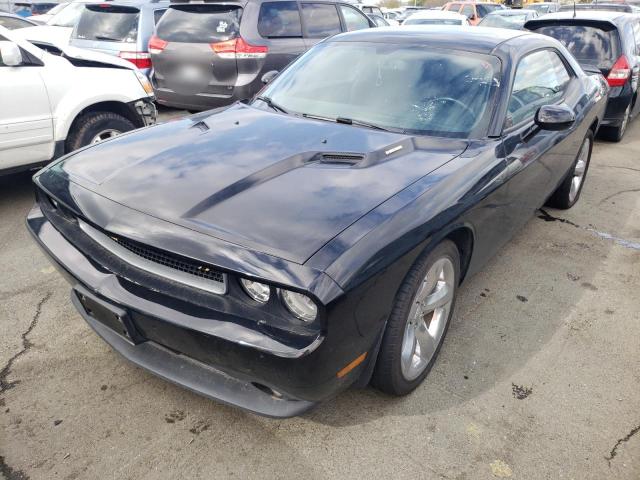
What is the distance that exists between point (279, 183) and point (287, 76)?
5.31ft

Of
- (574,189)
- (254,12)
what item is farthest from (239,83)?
(574,189)

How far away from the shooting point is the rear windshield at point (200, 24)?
626cm

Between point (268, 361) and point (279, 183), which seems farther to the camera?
point (279, 183)

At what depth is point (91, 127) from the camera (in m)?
4.74

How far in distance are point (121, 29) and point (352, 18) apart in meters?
3.39

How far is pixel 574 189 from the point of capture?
4754 millimetres

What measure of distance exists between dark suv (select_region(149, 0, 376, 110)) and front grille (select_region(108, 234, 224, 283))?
14.9 feet

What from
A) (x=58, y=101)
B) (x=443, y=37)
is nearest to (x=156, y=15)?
(x=58, y=101)

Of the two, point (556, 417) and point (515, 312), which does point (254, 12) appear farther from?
point (556, 417)

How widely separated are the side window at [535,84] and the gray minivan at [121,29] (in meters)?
5.24

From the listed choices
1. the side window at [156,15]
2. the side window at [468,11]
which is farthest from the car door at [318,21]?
the side window at [468,11]

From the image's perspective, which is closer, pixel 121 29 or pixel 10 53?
pixel 10 53

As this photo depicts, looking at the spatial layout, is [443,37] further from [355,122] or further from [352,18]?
[352,18]

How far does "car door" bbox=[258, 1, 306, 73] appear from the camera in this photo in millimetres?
6441
